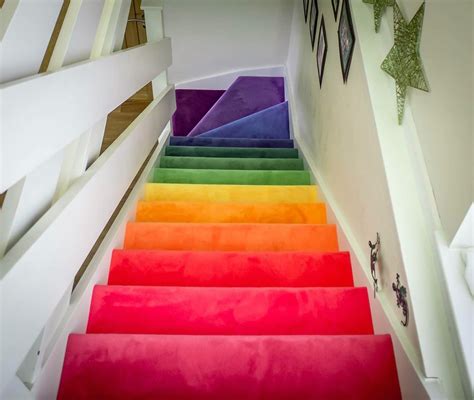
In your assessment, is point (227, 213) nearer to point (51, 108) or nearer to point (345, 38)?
point (345, 38)

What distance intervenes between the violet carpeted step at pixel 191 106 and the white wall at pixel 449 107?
3841 mm

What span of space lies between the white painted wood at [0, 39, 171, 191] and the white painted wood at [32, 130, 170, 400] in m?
0.51

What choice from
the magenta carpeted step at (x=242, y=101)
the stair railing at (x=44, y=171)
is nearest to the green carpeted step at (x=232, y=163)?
the stair railing at (x=44, y=171)

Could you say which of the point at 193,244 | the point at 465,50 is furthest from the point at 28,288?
the point at 465,50

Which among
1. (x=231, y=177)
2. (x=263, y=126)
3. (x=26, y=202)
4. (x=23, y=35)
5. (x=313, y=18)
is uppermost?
(x=263, y=126)

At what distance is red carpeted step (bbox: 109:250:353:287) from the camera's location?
1486 millimetres

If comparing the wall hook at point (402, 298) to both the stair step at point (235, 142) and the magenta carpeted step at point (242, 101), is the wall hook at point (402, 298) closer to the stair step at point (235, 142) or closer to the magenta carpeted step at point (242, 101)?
the stair step at point (235, 142)

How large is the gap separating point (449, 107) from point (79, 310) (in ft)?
3.92

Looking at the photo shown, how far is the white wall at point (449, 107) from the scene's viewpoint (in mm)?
862

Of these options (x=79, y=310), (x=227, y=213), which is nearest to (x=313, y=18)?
(x=227, y=213)

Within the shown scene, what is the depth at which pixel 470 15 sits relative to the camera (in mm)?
838

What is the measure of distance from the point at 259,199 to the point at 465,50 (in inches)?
58.1

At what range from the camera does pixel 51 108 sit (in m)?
0.91

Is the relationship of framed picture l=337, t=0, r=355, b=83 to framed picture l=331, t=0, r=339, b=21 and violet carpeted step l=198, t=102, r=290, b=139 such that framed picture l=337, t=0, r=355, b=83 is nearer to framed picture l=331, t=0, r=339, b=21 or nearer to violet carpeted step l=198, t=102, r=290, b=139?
framed picture l=331, t=0, r=339, b=21
